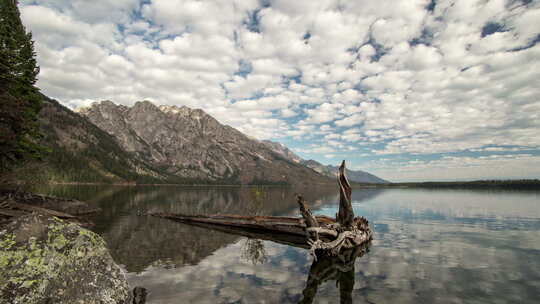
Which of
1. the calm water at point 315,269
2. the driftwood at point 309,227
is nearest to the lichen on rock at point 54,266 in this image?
the calm water at point 315,269

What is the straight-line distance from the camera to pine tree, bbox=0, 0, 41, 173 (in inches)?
1097

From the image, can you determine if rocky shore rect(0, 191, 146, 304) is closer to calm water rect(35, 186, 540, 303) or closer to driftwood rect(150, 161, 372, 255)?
calm water rect(35, 186, 540, 303)

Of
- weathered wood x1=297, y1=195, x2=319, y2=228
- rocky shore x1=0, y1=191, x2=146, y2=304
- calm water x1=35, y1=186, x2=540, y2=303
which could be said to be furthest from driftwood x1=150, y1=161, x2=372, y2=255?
rocky shore x1=0, y1=191, x2=146, y2=304

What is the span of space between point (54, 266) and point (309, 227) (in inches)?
725

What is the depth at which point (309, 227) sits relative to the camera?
Result: 2336 cm

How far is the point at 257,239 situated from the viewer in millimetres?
28766

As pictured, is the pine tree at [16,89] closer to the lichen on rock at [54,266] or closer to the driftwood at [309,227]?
the driftwood at [309,227]

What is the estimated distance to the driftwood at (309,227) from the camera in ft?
75.0

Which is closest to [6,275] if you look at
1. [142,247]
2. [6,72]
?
[142,247]

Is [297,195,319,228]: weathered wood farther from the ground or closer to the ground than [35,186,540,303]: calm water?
farther from the ground

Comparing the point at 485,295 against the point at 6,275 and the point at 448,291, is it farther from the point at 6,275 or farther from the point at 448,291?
the point at 6,275

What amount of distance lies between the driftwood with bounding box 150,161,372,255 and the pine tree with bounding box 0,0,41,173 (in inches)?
792

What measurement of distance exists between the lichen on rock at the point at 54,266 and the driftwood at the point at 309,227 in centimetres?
1444

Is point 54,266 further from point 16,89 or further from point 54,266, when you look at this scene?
point 16,89
